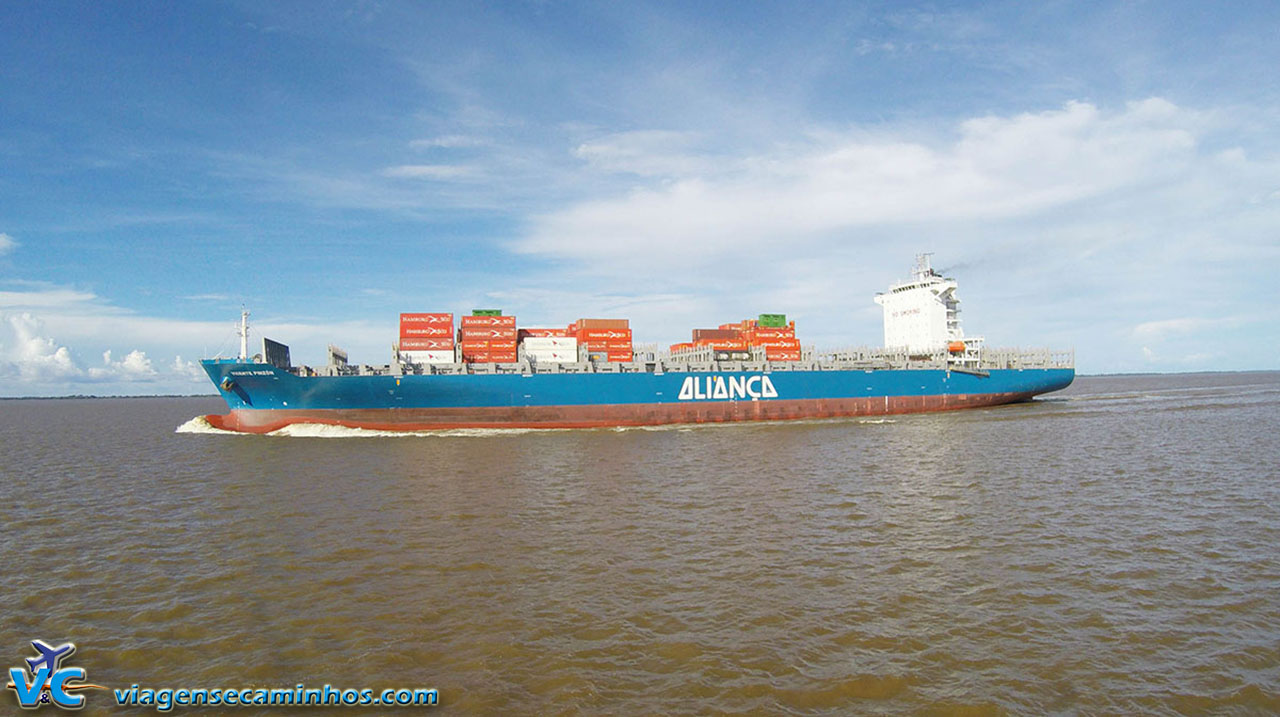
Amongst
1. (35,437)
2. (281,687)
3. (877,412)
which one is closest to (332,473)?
(281,687)

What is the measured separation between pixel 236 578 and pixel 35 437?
50.8 metres

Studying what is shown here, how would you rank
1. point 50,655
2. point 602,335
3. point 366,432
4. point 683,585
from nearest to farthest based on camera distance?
point 50,655
point 683,585
point 366,432
point 602,335

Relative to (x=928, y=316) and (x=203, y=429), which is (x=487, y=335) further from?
(x=928, y=316)

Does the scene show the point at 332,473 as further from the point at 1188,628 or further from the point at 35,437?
the point at 35,437

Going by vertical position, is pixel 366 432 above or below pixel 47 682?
above

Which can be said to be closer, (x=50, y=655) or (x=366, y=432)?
(x=50, y=655)

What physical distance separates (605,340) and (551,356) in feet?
12.7

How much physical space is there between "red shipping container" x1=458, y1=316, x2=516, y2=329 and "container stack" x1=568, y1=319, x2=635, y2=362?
4.99 metres

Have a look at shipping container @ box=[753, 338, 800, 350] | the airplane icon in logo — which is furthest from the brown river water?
shipping container @ box=[753, 338, 800, 350]

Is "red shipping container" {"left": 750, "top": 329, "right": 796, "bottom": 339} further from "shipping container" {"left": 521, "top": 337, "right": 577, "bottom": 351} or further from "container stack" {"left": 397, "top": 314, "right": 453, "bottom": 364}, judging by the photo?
"container stack" {"left": 397, "top": 314, "right": 453, "bottom": 364}

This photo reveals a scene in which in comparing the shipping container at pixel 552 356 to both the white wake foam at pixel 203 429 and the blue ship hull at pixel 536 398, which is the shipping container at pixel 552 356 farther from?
the white wake foam at pixel 203 429

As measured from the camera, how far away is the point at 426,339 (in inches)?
1422

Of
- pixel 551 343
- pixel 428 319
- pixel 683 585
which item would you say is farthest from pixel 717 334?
pixel 683 585

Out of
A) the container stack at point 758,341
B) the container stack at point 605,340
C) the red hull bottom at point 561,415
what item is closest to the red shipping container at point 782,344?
the container stack at point 758,341
